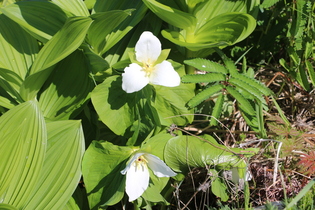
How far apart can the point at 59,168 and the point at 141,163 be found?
329 mm

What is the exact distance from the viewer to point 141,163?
133 cm

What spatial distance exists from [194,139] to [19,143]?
0.70m

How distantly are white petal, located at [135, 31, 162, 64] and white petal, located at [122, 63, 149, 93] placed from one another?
2.6 inches

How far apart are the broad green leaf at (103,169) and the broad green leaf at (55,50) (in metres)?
0.36

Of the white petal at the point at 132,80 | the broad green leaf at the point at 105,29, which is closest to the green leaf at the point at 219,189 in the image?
the white petal at the point at 132,80

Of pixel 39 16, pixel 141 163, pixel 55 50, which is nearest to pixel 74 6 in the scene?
pixel 39 16

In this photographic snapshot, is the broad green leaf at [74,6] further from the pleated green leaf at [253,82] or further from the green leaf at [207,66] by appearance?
the pleated green leaf at [253,82]

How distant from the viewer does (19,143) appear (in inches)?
52.1

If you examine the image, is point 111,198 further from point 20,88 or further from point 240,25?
point 240,25

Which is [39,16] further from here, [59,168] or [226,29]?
[226,29]

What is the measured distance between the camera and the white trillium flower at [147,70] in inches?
51.9

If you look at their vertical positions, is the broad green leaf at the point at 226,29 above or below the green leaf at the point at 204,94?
above

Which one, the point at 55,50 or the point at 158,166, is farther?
the point at 55,50

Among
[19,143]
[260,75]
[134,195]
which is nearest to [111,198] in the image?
[134,195]
